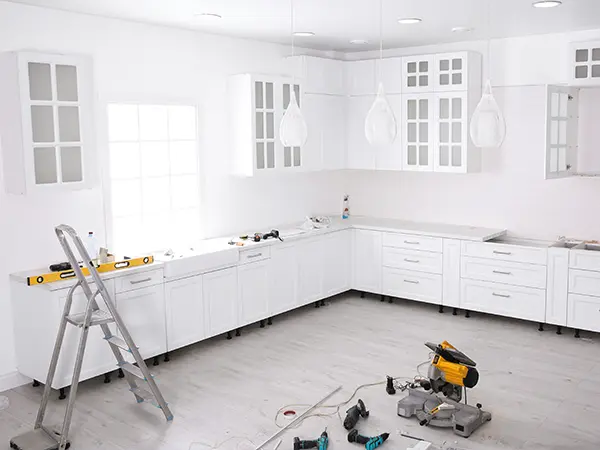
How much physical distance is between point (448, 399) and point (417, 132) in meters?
3.21

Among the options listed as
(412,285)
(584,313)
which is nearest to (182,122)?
(412,285)

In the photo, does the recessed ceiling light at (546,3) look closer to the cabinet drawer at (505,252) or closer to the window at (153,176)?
the cabinet drawer at (505,252)

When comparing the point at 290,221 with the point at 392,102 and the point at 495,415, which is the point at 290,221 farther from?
the point at 495,415

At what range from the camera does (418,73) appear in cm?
649

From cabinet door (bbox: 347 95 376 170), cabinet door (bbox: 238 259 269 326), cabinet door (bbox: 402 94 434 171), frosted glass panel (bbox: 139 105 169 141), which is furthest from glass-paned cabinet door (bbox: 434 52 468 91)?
frosted glass panel (bbox: 139 105 169 141)

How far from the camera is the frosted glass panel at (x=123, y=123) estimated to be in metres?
5.21

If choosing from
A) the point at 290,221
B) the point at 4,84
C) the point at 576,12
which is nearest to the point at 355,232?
the point at 290,221

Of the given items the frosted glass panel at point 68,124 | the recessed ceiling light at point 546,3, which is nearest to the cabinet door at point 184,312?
the frosted glass panel at point 68,124

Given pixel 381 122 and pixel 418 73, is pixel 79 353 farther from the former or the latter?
pixel 418 73

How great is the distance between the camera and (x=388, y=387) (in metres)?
4.49

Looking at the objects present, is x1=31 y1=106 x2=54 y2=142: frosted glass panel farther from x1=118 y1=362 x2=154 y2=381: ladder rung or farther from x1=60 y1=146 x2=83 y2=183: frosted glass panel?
x1=118 y1=362 x2=154 y2=381: ladder rung

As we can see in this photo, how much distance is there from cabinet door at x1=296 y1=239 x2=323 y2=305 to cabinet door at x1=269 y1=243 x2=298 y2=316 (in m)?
0.08

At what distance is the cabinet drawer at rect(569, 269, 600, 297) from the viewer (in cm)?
543

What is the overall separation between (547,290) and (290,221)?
2669 millimetres
